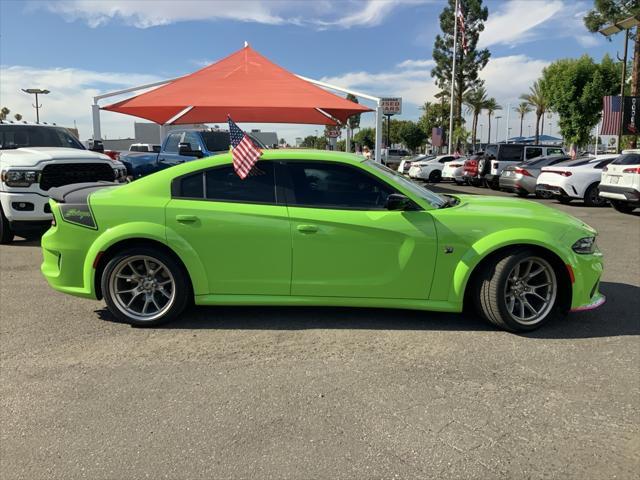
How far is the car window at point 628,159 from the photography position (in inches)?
449

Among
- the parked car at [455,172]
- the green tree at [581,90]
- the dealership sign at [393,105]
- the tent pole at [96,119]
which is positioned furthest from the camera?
the green tree at [581,90]

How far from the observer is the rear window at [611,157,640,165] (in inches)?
449

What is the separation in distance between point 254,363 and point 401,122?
81467mm

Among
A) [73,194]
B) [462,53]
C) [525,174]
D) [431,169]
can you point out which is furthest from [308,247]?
[462,53]

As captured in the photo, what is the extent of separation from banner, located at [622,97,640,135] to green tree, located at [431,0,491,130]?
54.9ft

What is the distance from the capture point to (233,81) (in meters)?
13.1

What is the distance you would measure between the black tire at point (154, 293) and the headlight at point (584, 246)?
10.6 ft

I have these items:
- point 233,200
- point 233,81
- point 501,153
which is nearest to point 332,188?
point 233,200

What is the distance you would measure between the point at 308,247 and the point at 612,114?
78.8 feet

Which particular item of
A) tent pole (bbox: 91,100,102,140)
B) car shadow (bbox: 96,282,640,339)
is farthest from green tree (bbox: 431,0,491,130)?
car shadow (bbox: 96,282,640,339)

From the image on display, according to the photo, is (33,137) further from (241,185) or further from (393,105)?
(393,105)

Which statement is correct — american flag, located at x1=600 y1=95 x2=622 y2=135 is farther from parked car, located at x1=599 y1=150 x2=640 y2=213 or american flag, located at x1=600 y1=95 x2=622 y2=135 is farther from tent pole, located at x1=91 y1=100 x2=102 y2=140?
tent pole, located at x1=91 y1=100 x2=102 y2=140

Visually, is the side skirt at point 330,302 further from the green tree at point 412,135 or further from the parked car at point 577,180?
the green tree at point 412,135

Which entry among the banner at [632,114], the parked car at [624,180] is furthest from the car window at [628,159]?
the banner at [632,114]
